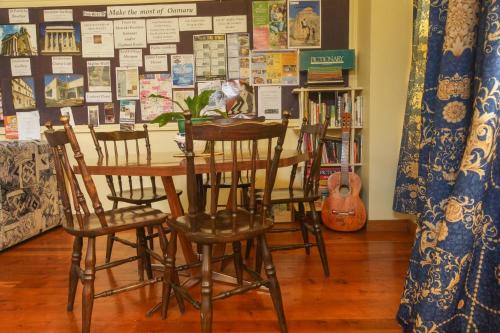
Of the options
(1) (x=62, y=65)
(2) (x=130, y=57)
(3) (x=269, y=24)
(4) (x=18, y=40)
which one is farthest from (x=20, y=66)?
(3) (x=269, y=24)

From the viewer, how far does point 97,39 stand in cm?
340

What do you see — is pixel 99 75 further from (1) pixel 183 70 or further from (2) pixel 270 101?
(2) pixel 270 101

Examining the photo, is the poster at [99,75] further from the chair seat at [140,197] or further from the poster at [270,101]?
the poster at [270,101]

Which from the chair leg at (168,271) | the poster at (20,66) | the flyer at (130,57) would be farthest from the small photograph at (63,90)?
the chair leg at (168,271)

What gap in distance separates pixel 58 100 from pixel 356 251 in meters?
2.86

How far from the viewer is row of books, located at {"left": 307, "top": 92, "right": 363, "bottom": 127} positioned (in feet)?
10.3

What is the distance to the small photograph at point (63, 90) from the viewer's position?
3447 millimetres

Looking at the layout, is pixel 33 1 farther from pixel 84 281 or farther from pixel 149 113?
pixel 84 281

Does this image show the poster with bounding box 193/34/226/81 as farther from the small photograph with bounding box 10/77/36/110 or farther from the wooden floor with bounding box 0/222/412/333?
→ the wooden floor with bounding box 0/222/412/333

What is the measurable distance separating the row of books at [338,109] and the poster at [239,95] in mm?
551

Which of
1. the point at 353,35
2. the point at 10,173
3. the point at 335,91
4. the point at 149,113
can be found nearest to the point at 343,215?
the point at 335,91

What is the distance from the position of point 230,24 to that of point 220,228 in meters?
2.37

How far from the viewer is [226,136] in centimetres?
132

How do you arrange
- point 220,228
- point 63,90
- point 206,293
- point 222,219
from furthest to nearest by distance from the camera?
point 63,90 → point 222,219 → point 220,228 → point 206,293
